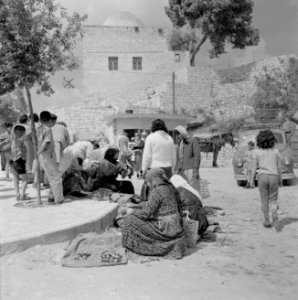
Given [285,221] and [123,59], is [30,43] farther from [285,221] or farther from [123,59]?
[123,59]

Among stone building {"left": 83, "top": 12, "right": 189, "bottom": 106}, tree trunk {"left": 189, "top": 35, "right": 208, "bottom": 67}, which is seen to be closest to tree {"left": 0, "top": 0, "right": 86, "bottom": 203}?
tree trunk {"left": 189, "top": 35, "right": 208, "bottom": 67}

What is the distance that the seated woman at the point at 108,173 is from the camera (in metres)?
8.64

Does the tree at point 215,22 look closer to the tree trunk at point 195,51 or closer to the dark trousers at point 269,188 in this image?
the tree trunk at point 195,51

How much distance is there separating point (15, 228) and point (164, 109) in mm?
29903

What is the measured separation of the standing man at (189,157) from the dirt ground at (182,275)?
2138 millimetres

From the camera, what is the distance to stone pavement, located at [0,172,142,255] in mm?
5302

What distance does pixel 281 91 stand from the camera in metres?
29.5

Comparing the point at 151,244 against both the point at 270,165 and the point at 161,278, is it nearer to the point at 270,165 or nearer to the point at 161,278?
the point at 161,278

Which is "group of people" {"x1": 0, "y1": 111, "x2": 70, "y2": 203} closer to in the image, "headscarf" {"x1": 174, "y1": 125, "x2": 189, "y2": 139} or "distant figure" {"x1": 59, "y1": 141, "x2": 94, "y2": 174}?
"distant figure" {"x1": 59, "y1": 141, "x2": 94, "y2": 174}

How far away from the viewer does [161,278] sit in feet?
14.3

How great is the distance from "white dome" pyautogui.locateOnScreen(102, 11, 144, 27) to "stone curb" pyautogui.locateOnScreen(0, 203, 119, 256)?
1865 inches

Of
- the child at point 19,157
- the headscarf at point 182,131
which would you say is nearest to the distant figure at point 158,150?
the headscarf at point 182,131

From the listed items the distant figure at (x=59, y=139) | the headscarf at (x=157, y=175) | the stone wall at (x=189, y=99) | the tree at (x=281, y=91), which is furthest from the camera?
the stone wall at (x=189, y=99)

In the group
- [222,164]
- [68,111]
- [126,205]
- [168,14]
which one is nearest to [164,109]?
[68,111]
